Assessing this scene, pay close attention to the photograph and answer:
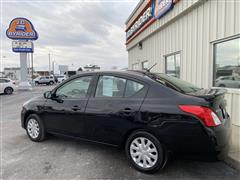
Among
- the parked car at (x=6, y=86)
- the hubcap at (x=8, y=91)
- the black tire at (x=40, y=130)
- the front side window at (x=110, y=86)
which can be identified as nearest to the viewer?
the front side window at (x=110, y=86)

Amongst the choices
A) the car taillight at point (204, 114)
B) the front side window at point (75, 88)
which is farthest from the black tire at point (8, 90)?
the car taillight at point (204, 114)

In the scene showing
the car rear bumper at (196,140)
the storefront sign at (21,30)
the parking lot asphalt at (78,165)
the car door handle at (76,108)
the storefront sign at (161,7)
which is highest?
the storefront sign at (21,30)

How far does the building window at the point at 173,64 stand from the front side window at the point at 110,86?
4.79 meters

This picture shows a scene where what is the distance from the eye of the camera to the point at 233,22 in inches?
183

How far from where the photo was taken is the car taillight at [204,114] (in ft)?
8.22

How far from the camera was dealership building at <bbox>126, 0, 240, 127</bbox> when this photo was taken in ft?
15.9

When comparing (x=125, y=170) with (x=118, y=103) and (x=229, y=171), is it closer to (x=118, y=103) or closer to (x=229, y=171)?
(x=118, y=103)

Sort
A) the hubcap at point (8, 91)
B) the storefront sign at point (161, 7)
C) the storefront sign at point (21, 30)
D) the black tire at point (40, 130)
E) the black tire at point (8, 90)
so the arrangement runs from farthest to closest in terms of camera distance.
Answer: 1. the storefront sign at point (21, 30)
2. the hubcap at point (8, 91)
3. the black tire at point (8, 90)
4. the storefront sign at point (161, 7)
5. the black tire at point (40, 130)

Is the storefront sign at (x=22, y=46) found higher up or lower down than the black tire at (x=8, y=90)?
higher up

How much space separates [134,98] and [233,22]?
352 cm

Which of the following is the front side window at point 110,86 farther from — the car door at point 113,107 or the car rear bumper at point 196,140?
the car rear bumper at point 196,140

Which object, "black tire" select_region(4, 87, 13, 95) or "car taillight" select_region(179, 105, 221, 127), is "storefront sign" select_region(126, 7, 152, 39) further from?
"black tire" select_region(4, 87, 13, 95)

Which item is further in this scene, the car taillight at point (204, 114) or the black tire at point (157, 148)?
the black tire at point (157, 148)

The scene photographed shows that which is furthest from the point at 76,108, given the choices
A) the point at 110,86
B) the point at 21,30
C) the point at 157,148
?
the point at 21,30
